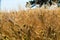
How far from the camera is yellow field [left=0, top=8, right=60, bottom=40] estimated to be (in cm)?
681

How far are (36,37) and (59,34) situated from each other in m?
0.70

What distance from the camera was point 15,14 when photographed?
7.26m

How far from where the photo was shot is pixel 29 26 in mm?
6883

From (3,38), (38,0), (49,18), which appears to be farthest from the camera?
(38,0)

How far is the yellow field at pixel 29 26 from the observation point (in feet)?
22.4

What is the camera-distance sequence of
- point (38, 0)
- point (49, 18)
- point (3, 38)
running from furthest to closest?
point (38, 0) < point (49, 18) < point (3, 38)

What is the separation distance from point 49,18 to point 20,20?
881 mm

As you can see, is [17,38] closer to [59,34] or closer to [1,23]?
[1,23]

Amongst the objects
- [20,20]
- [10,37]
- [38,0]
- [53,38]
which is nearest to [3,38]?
[10,37]

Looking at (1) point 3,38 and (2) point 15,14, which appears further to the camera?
(2) point 15,14

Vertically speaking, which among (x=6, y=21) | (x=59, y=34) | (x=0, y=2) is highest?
(x=6, y=21)

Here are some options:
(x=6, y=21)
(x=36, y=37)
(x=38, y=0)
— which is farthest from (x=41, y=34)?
(x=38, y=0)

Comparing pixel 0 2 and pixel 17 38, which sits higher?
pixel 17 38

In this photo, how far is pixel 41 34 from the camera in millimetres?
6895
